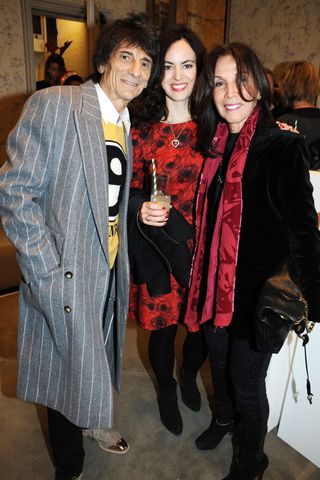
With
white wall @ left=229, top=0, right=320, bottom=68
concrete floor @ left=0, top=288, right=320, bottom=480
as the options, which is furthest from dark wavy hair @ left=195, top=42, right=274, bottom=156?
white wall @ left=229, top=0, right=320, bottom=68

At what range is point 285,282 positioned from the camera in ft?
3.52

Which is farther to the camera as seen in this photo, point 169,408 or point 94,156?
point 169,408

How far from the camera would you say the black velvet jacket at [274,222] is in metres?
1.06

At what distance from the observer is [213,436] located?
166 centimetres

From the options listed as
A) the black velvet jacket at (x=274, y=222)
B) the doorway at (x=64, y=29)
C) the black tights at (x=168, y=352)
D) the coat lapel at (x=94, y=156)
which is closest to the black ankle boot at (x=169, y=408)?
the black tights at (x=168, y=352)

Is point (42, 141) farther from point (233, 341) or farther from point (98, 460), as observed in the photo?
point (98, 460)

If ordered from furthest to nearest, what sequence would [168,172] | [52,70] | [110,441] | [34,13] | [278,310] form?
[52,70] → [34,13] → [110,441] → [168,172] → [278,310]

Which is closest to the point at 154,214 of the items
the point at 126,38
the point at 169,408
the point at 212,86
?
the point at 212,86

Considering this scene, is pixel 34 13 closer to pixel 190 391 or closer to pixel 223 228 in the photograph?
pixel 223 228

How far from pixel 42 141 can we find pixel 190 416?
152cm

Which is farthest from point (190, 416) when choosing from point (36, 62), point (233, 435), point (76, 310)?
point (36, 62)

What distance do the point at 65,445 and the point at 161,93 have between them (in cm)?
146

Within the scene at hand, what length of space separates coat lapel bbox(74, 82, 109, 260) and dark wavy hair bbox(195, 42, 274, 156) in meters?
0.42

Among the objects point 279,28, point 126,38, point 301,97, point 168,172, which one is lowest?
point 168,172
